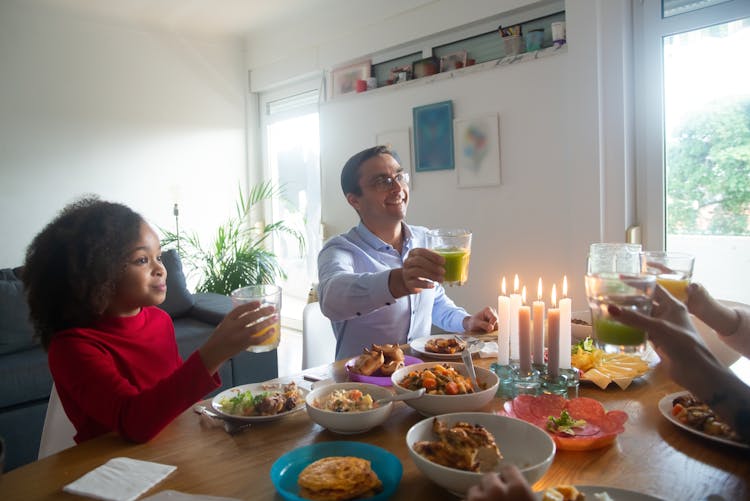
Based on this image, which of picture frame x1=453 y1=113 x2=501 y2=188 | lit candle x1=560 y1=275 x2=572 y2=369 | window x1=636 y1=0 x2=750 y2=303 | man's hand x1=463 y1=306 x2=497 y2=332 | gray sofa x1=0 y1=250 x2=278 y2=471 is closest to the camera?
lit candle x1=560 y1=275 x2=572 y2=369

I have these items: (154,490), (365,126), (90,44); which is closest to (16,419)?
(154,490)

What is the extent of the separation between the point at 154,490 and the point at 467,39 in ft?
11.7

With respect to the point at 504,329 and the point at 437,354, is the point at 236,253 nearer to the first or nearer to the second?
the point at 437,354

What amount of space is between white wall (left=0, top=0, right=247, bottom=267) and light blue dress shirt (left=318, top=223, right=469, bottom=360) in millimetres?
3735

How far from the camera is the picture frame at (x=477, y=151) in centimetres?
355

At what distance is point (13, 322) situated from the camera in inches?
117

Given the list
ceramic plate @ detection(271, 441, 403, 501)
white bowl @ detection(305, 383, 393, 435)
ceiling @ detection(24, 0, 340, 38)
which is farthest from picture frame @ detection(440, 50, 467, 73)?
ceramic plate @ detection(271, 441, 403, 501)

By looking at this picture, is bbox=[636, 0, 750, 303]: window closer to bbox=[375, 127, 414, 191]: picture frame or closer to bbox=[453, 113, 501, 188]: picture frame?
bbox=[453, 113, 501, 188]: picture frame

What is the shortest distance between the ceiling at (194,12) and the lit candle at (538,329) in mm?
4065

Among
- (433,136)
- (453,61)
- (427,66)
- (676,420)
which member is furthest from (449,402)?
(427,66)

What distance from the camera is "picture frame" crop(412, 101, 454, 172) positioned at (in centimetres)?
379

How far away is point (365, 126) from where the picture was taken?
14.5ft

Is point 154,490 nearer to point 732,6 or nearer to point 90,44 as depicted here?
point 732,6

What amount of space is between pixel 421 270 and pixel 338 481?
698mm
